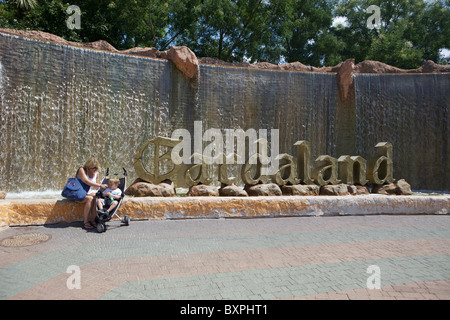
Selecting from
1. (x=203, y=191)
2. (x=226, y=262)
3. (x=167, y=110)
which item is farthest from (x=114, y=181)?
(x=167, y=110)

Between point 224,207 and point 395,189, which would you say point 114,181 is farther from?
point 395,189

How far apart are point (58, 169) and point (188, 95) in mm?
5145

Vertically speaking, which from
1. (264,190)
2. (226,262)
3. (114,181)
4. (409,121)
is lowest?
(226,262)

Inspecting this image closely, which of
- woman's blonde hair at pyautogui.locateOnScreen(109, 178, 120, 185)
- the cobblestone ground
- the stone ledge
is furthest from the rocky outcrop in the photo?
the cobblestone ground

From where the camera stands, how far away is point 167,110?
11.7 m

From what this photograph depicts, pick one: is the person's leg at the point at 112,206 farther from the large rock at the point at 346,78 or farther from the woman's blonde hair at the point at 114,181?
the large rock at the point at 346,78

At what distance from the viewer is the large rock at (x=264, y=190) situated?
7.61m

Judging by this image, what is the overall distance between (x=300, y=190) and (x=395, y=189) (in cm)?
295

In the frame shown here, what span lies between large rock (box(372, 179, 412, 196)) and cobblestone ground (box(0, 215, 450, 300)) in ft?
9.80

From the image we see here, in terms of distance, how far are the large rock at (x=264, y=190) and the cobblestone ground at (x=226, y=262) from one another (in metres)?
1.82

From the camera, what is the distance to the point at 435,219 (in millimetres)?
6688

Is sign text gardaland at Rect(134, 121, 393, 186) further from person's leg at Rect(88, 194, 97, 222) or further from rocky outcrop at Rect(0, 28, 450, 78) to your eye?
rocky outcrop at Rect(0, 28, 450, 78)

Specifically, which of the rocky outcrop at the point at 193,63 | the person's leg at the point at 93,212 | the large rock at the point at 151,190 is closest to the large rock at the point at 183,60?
the rocky outcrop at the point at 193,63

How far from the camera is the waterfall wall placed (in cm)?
945
